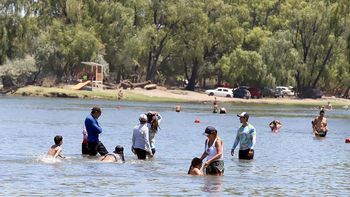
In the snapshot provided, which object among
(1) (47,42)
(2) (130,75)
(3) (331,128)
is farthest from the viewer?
(2) (130,75)

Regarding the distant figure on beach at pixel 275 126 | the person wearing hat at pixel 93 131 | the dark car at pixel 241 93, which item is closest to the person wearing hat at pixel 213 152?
the person wearing hat at pixel 93 131

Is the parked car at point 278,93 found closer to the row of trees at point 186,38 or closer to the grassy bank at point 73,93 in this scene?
the row of trees at point 186,38

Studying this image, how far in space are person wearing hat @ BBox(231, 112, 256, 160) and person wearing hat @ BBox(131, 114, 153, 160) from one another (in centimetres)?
289

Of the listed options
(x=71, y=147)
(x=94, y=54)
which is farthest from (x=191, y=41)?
(x=71, y=147)

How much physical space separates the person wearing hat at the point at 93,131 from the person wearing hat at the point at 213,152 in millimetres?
4691

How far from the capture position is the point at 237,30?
118000 mm

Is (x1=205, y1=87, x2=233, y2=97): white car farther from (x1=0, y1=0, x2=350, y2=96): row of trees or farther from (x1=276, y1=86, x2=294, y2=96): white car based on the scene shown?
(x1=276, y1=86, x2=294, y2=96): white car

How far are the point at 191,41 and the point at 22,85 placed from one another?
75.1 ft

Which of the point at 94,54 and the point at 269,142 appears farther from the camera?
the point at 94,54

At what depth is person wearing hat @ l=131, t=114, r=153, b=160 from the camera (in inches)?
1150

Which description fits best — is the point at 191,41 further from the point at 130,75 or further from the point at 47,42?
the point at 47,42

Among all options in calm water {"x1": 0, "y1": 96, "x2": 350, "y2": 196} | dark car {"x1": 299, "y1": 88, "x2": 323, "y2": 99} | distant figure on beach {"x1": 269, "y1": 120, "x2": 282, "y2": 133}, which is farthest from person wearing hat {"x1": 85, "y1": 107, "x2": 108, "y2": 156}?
dark car {"x1": 299, "y1": 88, "x2": 323, "y2": 99}

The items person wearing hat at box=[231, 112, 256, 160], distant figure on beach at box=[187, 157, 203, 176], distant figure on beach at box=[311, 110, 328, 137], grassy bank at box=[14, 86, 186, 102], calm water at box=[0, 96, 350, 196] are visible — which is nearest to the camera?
calm water at box=[0, 96, 350, 196]

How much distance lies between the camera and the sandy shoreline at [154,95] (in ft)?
343
